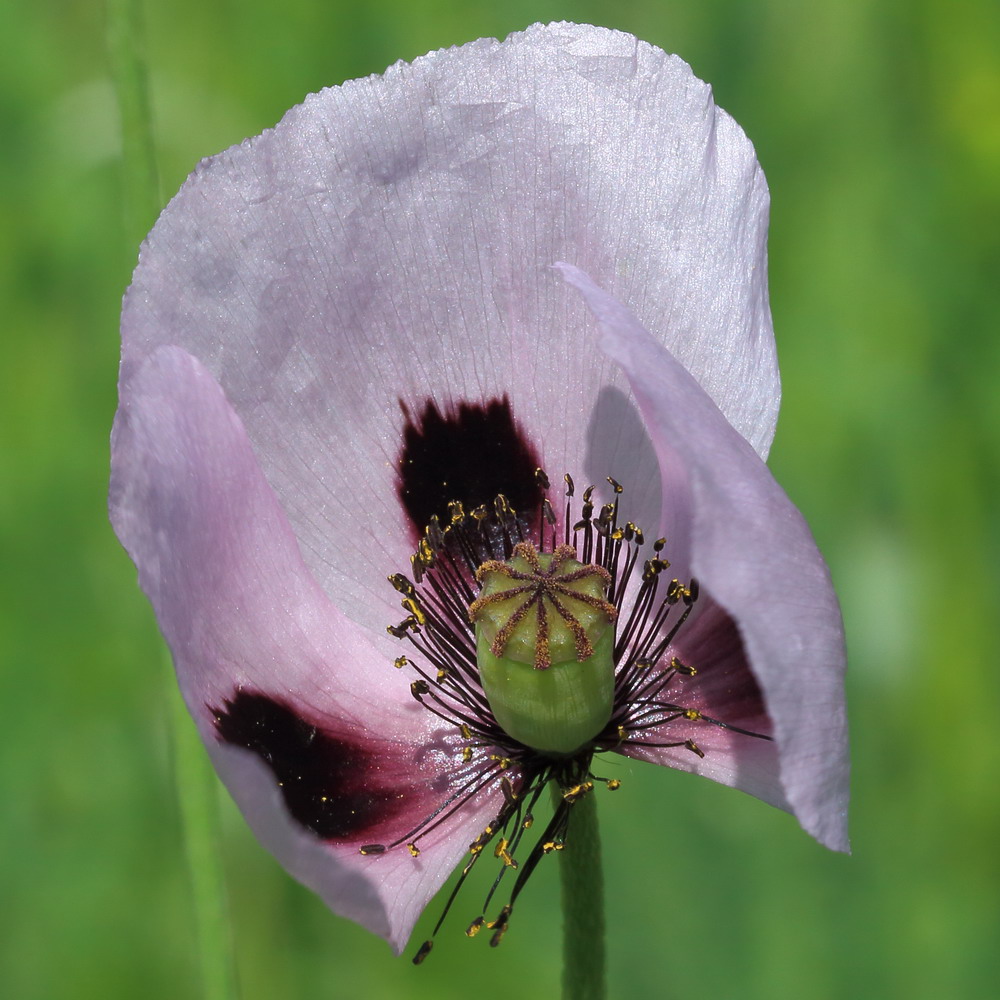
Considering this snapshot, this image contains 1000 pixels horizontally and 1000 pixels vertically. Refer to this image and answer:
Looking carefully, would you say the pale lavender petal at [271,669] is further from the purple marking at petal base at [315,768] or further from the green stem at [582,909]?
the green stem at [582,909]

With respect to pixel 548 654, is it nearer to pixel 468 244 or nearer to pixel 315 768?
pixel 315 768

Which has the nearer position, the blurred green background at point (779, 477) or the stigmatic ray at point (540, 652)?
the stigmatic ray at point (540, 652)

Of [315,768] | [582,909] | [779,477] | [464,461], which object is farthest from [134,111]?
[779,477]

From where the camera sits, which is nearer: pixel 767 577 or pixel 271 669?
pixel 767 577

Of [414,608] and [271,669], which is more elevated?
[414,608]

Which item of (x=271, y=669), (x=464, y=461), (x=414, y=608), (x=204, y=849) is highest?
(x=464, y=461)

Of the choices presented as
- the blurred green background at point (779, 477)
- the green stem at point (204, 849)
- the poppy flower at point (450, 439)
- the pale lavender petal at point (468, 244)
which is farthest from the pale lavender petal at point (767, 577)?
the blurred green background at point (779, 477)

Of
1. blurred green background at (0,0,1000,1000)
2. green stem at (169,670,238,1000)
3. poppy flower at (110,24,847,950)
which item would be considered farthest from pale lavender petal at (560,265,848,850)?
blurred green background at (0,0,1000,1000)
